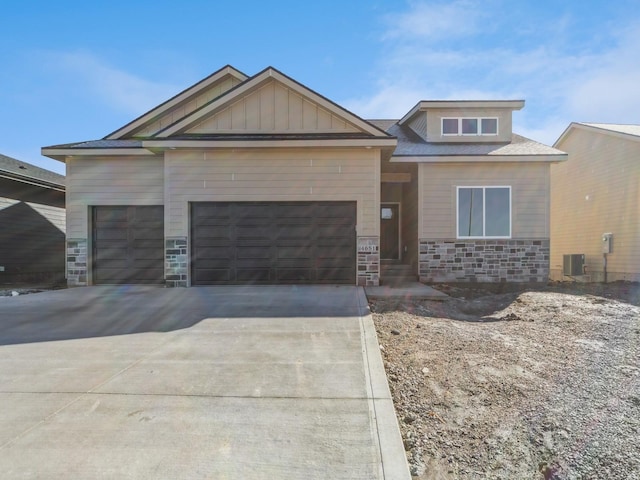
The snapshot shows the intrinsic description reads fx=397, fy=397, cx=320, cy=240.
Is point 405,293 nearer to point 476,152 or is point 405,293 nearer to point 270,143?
point 270,143

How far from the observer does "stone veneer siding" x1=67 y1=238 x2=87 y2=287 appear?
1073 cm

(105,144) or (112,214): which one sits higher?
(105,144)

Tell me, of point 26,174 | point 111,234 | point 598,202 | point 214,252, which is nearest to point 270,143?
point 214,252

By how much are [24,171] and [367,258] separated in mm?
12455

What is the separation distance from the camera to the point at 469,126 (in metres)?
12.9

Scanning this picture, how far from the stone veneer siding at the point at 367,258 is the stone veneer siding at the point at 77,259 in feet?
24.2

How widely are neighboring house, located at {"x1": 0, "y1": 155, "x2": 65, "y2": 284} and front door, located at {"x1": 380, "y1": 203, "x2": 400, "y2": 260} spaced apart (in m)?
11.9

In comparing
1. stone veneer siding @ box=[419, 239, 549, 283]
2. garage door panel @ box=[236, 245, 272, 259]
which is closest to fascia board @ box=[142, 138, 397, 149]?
garage door panel @ box=[236, 245, 272, 259]

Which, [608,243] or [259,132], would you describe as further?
[608,243]

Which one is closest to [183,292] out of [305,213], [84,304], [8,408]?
[84,304]

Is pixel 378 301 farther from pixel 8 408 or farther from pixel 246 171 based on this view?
pixel 8 408

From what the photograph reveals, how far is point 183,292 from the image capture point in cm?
911

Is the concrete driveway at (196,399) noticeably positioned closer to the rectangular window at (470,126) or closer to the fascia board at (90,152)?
the fascia board at (90,152)

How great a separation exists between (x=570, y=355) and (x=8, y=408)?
216 inches
